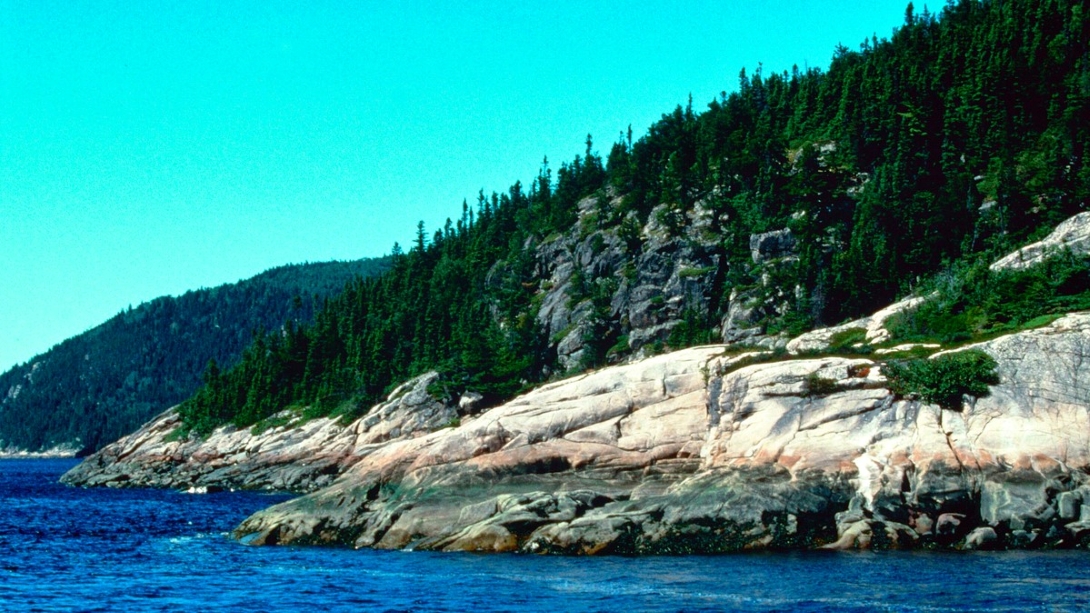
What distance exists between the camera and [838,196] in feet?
322

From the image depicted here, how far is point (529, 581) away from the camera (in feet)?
106

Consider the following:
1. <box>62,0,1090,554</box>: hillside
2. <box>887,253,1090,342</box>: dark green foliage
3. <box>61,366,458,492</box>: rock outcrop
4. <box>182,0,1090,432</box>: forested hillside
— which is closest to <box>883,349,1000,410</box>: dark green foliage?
<box>62,0,1090,554</box>: hillside

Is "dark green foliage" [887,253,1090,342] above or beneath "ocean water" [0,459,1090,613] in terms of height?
above

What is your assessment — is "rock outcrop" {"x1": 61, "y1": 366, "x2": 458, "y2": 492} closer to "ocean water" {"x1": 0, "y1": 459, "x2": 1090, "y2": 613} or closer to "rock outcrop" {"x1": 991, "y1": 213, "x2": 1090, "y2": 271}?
"ocean water" {"x1": 0, "y1": 459, "x2": 1090, "y2": 613}

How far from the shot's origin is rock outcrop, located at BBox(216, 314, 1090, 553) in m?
37.2

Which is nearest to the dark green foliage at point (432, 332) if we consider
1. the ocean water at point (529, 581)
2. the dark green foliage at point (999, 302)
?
the dark green foliage at point (999, 302)

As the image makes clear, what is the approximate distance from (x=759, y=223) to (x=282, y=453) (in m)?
56.1

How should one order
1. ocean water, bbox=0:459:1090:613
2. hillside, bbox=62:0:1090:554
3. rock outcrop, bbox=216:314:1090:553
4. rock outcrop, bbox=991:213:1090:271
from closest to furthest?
ocean water, bbox=0:459:1090:613 → rock outcrop, bbox=216:314:1090:553 → hillside, bbox=62:0:1090:554 → rock outcrop, bbox=991:213:1090:271

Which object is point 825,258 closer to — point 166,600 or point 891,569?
point 891,569

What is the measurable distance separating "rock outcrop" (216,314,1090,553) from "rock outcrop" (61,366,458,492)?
37809 millimetres

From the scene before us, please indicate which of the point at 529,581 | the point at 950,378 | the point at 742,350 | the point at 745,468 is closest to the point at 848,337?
the point at 742,350

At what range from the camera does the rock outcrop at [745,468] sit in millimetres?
37219

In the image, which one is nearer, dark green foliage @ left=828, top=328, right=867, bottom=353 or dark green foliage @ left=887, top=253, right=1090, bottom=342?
dark green foliage @ left=887, top=253, right=1090, bottom=342

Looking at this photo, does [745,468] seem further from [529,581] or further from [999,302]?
[999,302]
